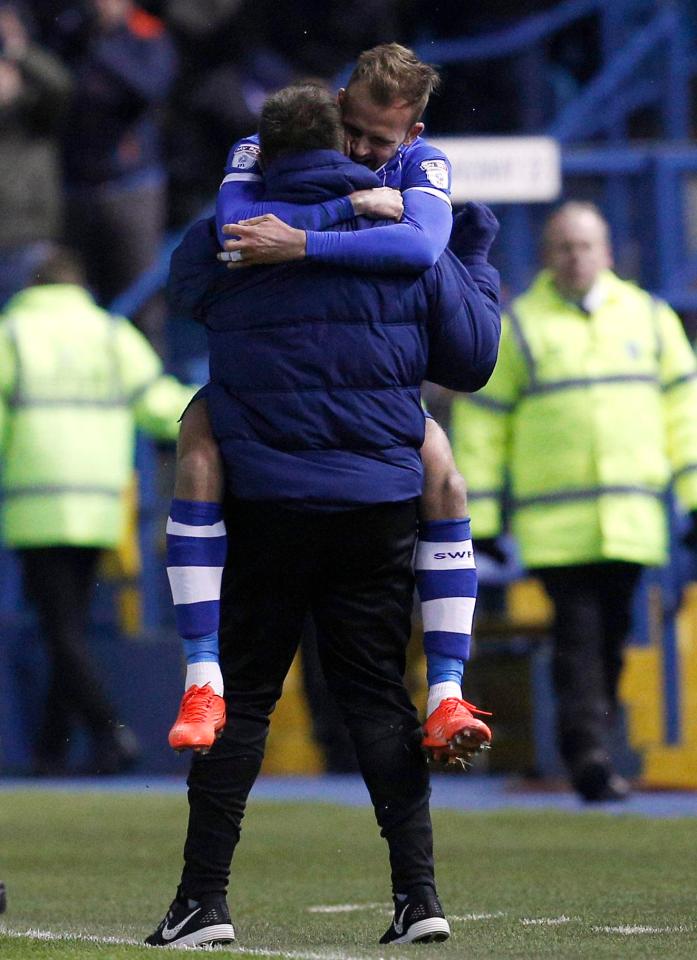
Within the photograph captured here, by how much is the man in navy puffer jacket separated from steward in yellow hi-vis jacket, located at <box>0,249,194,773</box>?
5939 millimetres

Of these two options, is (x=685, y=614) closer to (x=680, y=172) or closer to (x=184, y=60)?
(x=680, y=172)

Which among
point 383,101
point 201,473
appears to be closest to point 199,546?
point 201,473

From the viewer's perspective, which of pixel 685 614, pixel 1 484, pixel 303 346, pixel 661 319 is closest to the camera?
pixel 303 346

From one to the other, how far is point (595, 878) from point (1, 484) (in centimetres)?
534

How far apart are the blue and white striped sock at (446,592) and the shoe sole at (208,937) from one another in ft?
2.11

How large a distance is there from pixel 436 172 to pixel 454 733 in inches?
45.7

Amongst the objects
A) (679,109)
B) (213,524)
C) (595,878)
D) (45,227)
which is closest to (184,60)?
(45,227)

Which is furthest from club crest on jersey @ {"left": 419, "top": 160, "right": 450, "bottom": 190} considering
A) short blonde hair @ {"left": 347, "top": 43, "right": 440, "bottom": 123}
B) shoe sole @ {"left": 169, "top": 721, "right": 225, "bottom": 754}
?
shoe sole @ {"left": 169, "top": 721, "right": 225, "bottom": 754}

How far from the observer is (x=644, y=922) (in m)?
5.40

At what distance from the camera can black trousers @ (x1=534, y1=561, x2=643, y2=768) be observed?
355 inches

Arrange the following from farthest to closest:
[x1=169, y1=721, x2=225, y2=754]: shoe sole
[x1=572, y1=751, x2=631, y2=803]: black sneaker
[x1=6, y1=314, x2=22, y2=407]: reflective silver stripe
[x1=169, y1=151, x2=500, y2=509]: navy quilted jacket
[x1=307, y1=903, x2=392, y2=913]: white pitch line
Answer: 1. [x1=6, y1=314, x2=22, y2=407]: reflective silver stripe
2. [x1=572, y1=751, x2=631, y2=803]: black sneaker
3. [x1=307, y1=903, x2=392, y2=913]: white pitch line
4. [x1=169, y1=151, x2=500, y2=509]: navy quilted jacket
5. [x1=169, y1=721, x2=225, y2=754]: shoe sole

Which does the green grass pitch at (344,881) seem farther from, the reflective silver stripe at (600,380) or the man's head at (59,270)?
the man's head at (59,270)

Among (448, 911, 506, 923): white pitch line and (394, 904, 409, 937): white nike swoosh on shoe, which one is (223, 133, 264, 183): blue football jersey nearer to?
(394, 904, 409, 937): white nike swoosh on shoe

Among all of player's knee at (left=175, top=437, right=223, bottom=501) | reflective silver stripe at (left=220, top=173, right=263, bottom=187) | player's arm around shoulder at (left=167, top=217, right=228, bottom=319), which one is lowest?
player's knee at (left=175, top=437, right=223, bottom=501)
